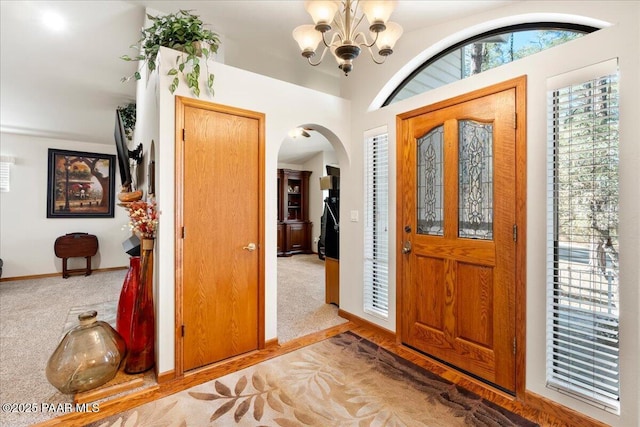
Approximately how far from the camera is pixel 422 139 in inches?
98.2

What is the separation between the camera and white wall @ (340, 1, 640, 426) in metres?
1.48

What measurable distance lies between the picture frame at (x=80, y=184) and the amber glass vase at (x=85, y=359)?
14.7ft

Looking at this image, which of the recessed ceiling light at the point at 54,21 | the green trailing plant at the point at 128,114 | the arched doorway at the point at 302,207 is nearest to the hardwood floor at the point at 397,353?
the arched doorway at the point at 302,207

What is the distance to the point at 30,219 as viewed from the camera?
16.6 ft

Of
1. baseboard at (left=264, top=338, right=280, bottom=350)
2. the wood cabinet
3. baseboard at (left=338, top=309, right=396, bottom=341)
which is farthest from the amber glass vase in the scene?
the wood cabinet

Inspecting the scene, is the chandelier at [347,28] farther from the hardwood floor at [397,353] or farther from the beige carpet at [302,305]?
the beige carpet at [302,305]

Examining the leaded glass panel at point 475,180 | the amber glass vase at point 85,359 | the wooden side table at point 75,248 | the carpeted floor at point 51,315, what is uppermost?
the leaded glass panel at point 475,180

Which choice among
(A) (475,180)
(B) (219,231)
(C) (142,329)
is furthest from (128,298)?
(A) (475,180)

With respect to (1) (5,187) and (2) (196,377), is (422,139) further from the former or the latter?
(1) (5,187)

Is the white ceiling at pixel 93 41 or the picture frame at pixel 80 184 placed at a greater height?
the white ceiling at pixel 93 41

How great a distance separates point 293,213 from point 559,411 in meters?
6.76

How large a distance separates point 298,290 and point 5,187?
511 cm

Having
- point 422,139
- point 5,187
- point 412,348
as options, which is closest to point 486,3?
point 422,139

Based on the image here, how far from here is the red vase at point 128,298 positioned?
7.50ft
